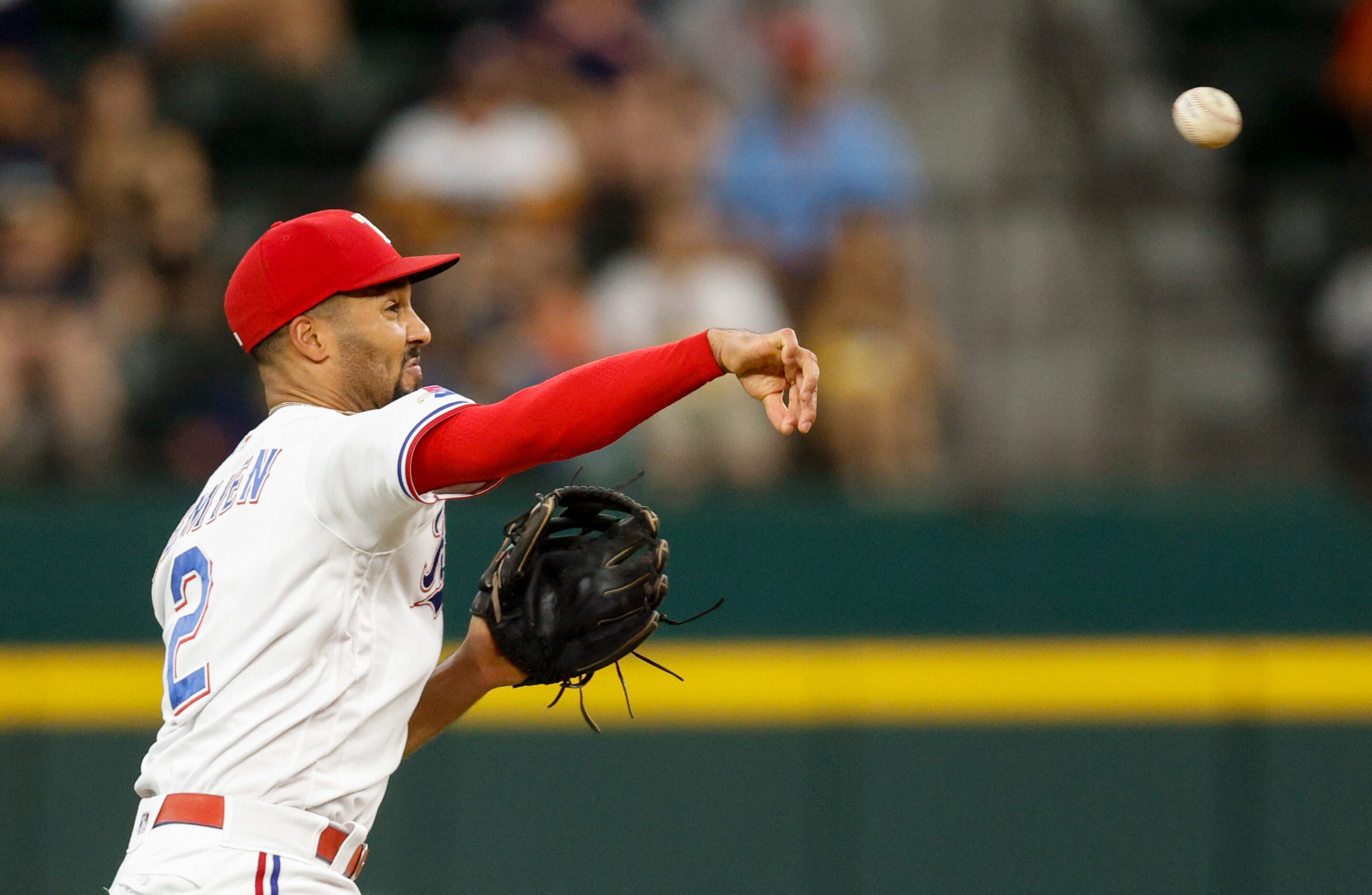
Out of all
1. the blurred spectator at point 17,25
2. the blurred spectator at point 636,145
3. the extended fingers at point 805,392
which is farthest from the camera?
the blurred spectator at point 17,25

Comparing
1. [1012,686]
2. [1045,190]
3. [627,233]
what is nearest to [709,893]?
[1012,686]

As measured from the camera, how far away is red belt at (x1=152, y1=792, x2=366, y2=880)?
2975 millimetres

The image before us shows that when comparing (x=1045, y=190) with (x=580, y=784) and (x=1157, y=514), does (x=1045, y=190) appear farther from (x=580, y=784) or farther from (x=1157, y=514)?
(x=580, y=784)

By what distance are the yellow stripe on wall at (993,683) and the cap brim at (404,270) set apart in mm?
3250

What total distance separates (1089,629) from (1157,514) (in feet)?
1.70

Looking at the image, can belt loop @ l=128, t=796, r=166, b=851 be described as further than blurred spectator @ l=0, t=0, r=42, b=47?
No

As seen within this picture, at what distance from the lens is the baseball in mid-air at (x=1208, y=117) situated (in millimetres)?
3879

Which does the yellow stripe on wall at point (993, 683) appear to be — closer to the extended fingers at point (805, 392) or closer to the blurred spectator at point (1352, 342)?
the blurred spectator at point (1352, 342)

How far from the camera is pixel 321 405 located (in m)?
3.25

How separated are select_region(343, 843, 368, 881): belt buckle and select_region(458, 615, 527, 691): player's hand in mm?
456

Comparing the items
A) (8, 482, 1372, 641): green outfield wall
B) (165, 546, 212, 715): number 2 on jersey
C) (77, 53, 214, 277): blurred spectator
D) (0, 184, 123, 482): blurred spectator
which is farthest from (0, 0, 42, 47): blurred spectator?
(165, 546, 212, 715): number 2 on jersey

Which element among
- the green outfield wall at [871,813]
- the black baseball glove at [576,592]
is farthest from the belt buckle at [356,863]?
the green outfield wall at [871,813]

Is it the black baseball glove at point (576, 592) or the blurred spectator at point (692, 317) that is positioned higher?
the blurred spectator at point (692, 317)

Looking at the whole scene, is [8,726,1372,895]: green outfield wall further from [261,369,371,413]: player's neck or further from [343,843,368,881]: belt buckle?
[261,369,371,413]: player's neck
